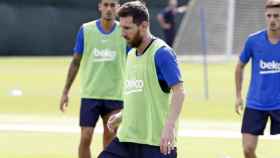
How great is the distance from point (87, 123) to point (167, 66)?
11.0ft

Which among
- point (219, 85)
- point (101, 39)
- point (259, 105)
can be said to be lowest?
point (219, 85)

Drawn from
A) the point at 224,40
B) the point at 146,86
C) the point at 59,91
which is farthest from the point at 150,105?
the point at 224,40

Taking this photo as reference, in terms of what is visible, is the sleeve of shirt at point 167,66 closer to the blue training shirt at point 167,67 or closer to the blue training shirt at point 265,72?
the blue training shirt at point 167,67

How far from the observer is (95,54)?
10.8 meters

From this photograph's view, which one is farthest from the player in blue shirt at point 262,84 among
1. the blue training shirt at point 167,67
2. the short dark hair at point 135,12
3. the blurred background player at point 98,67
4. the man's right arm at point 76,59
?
the short dark hair at point 135,12

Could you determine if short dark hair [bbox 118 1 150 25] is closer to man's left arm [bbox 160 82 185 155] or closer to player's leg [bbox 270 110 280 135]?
man's left arm [bbox 160 82 185 155]

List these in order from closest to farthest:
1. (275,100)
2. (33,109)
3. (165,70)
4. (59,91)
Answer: (165,70) < (275,100) < (33,109) < (59,91)

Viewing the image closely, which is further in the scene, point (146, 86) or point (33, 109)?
Result: point (33, 109)

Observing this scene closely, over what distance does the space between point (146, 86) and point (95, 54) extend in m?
3.02

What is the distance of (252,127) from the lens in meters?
10.1

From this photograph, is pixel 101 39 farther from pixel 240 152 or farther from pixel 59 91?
pixel 59 91

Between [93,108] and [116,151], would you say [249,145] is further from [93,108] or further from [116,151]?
[116,151]

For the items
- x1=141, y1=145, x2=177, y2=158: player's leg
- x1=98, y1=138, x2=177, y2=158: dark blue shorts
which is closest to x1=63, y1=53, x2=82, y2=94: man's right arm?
x1=98, y1=138, x2=177, y2=158: dark blue shorts

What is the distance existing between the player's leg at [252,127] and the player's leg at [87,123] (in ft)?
5.84
